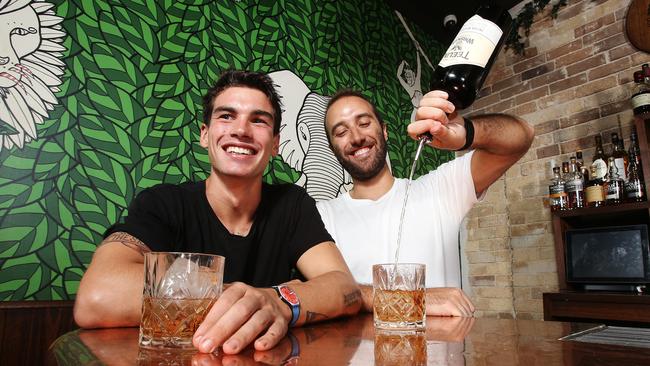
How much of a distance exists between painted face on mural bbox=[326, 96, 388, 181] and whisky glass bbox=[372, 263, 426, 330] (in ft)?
3.96

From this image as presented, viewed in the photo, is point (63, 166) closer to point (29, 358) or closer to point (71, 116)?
point (71, 116)

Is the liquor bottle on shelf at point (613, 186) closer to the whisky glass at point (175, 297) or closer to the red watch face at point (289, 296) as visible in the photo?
the red watch face at point (289, 296)

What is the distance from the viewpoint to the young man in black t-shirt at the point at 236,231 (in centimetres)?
88

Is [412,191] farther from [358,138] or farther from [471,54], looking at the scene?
[471,54]

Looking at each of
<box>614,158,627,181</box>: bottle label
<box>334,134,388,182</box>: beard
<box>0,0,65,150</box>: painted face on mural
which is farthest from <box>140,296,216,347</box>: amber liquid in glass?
<box>614,158,627,181</box>: bottle label

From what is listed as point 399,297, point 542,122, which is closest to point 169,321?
point 399,297

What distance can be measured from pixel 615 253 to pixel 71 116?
284cm

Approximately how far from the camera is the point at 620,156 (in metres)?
2.62

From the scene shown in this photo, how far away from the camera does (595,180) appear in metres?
2.61

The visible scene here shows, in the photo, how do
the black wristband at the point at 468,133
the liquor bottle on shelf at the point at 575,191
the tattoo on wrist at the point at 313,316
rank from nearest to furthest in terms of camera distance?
the tattoo on wrist at the point at 313,316, the black wristband at the point at 468,133, the liquor bottle on shelf at the point at 575,191

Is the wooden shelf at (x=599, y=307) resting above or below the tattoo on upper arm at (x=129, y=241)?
below

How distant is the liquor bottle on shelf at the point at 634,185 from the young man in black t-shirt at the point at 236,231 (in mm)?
2042

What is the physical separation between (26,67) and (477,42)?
155 cm

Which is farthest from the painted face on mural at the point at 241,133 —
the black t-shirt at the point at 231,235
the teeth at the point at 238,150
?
the black t-shirt at the point at 231,235
